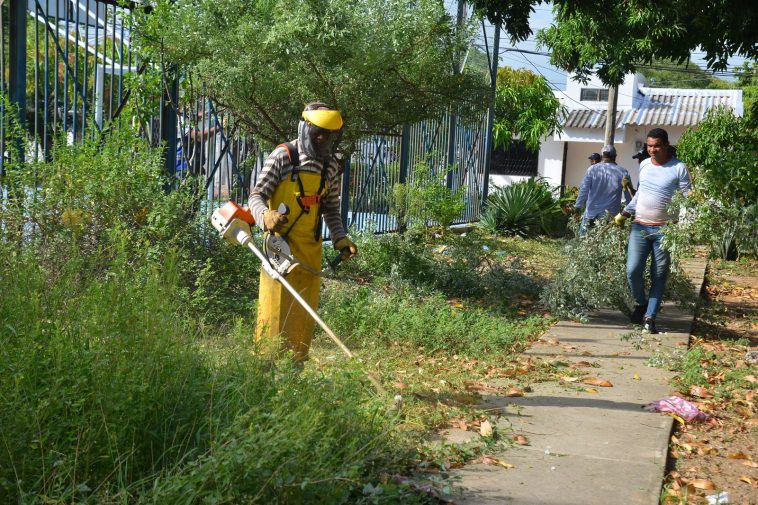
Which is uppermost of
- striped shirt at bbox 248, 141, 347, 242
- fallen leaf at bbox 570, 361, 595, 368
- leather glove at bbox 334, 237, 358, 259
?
striped shirt at bbox 248, 141, 347, 242

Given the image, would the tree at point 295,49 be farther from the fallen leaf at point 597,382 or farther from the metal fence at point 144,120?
the fallen leaf at point 597,382

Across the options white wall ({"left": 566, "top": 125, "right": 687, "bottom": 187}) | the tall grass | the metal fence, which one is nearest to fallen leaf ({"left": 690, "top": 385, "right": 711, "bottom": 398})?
the tall grass

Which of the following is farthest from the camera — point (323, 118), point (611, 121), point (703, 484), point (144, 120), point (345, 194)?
point (611, 121)

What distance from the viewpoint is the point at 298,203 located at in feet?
19.1

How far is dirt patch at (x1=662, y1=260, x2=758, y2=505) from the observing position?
16.0ft

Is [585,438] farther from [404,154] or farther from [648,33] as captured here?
[404,154]

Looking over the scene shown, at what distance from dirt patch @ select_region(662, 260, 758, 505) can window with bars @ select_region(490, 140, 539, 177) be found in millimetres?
26644

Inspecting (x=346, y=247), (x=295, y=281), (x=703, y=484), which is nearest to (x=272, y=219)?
(x=295, y=281)

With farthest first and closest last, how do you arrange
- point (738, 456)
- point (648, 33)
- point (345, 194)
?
point (345, 194)
point (648, 33)
point (738, 456)

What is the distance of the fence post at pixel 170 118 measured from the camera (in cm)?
938

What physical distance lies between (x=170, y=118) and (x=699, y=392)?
5.72 meters

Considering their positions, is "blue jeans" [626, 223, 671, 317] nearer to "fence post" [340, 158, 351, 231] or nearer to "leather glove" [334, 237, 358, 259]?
"leather glove" [334, 237, 358, 259]

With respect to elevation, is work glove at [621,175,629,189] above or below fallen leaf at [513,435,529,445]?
above

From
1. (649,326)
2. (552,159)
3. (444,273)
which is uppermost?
(552,159)
